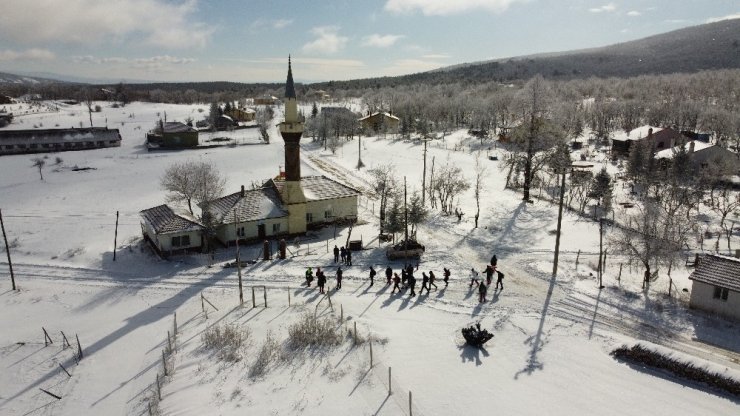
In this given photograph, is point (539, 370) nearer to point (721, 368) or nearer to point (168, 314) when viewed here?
point (721, 368)

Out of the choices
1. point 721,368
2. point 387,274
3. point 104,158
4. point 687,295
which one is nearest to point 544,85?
point 687,295

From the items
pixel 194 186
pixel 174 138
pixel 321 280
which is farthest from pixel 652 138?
pixel 174 138

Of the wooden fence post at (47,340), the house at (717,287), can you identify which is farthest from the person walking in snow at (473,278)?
the wooden fence post at (47,340)

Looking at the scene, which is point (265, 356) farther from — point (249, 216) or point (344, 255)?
point (249, 216)

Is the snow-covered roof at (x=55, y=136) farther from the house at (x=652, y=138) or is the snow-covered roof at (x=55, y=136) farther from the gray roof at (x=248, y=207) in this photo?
the house at (x=652, y=138)

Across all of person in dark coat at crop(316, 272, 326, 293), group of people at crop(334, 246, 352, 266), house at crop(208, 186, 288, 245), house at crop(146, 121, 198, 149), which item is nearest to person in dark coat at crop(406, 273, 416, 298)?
person in dark coat at crop(316, 272, 326, 293)

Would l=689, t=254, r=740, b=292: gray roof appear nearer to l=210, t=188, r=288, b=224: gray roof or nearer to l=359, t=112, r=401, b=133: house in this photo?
l=210, t=188, r=288, b=224: gray roof
